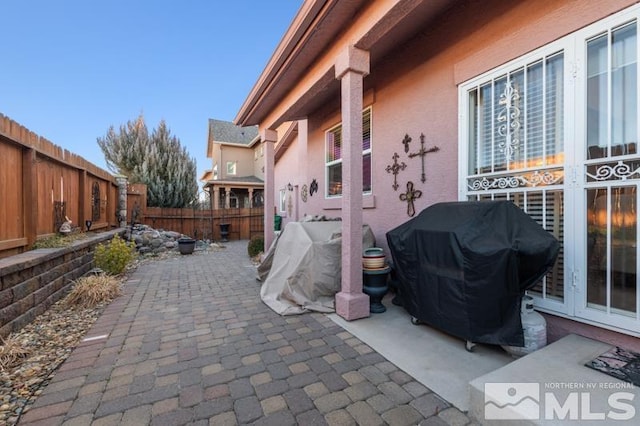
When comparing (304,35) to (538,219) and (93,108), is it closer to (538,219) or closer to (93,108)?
(538,219)

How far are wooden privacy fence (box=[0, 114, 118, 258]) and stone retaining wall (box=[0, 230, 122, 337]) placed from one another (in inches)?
12.3

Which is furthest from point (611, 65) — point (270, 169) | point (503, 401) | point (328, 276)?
point (270, 169)

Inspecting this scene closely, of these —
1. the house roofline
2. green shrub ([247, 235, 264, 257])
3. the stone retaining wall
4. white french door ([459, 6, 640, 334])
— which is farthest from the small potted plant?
white french door ([459, 6, 640, 334])

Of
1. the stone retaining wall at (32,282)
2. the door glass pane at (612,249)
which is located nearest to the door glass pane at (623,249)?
the door glass pane at (612,249)

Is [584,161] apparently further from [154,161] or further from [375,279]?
[154,161]

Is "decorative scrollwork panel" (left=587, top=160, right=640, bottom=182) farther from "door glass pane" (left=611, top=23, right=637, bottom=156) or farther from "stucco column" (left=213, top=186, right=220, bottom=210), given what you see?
"stucco column" (left=213, top=186, right=220, bottom=210)

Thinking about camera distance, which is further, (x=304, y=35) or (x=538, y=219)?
(x=304, y=35)

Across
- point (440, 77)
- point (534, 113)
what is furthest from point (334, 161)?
point (534, 113)

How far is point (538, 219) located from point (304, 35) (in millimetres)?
3171

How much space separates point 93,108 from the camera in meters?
15.3

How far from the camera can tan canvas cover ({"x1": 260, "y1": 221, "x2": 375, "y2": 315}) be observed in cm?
358

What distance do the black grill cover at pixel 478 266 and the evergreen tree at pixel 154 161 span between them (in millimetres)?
12841

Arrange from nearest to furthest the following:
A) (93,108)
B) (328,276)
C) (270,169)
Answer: (328,276), (270,169), (93,108)

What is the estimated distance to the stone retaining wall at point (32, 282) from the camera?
2.74 m
